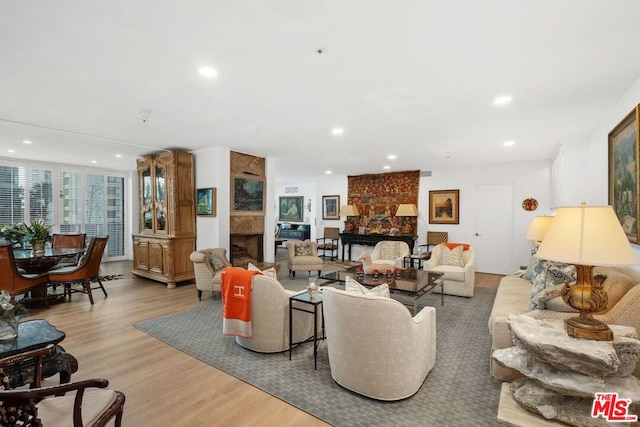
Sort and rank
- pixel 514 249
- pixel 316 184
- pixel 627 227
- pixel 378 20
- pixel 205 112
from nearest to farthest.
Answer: pixel 378 20 < pixel 627 227 < pixel 205 112 < pixel 514 249 < pixel 316 184

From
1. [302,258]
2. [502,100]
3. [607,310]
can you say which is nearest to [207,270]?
[302,258]

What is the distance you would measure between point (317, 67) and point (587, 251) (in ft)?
7.25

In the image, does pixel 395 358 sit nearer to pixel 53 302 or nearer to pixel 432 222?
pixel 53 302

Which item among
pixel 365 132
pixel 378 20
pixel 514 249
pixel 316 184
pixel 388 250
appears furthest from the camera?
pixel 316 184

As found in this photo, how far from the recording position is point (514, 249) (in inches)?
273

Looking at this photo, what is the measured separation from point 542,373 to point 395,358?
865mm

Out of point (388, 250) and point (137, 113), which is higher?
point (137, 113)

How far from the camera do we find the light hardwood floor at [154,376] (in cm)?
215

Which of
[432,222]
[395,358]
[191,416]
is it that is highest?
[432,222]

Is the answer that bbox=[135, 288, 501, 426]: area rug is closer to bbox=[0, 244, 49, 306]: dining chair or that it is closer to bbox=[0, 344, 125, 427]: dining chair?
bbox=[0, 344, 125, 427]: dining chair

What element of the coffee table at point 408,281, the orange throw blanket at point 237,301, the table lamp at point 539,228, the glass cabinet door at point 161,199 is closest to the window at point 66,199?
the glass cabinet door at point 161,199

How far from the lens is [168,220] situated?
19.1 ft

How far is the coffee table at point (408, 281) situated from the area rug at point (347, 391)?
1.58 feet

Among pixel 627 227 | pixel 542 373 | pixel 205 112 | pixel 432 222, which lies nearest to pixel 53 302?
pixel 205 112
